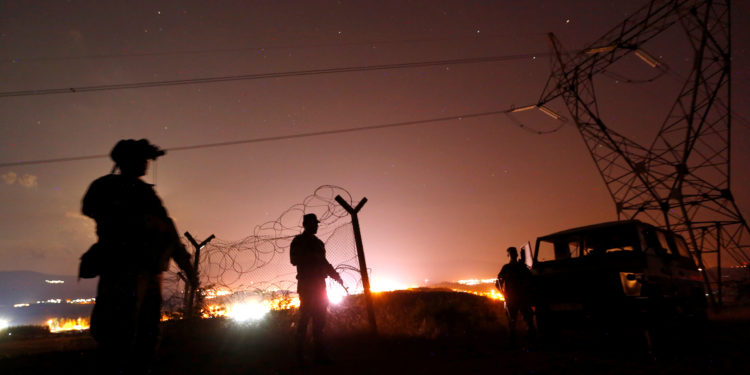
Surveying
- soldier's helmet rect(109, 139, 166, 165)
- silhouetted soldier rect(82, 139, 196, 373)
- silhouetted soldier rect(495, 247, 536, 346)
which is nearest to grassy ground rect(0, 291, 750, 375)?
silhouetted soldier rect(495, 247, 536, 346)

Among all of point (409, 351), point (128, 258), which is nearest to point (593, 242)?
point (409, 351)

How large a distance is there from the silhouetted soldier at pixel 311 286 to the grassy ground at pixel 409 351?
34cm

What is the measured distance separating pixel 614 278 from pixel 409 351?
10.6 ft

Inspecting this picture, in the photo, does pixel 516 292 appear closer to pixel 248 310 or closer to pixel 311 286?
pixel 311 286

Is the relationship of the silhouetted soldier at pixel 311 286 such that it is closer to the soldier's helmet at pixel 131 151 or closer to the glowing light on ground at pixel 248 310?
the soldier's helmet at pixel 131 151

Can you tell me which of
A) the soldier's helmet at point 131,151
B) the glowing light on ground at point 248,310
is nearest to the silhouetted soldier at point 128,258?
the soldier's helmet at point 131,151

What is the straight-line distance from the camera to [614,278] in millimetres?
5164

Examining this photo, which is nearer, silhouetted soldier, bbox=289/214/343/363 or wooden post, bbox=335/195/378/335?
silhouetted soldier, bbox=289/214/343/363

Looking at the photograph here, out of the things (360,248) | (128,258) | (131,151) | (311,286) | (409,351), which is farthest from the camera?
(360,248)

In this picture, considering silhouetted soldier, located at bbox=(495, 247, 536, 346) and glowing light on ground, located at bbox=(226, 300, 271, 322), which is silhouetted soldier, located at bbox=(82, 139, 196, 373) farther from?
glowing light on ground, located at bbox=(226, 300, 271, 322)

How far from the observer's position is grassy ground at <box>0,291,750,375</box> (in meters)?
4.44

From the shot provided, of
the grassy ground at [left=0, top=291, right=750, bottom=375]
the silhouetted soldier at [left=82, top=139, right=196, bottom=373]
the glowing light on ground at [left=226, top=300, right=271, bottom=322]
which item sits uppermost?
the silhouetted soldier at [left=82, top=139, right=196, bottom=373]

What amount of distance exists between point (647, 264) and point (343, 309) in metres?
5.62

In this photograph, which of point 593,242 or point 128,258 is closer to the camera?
point 128,258
